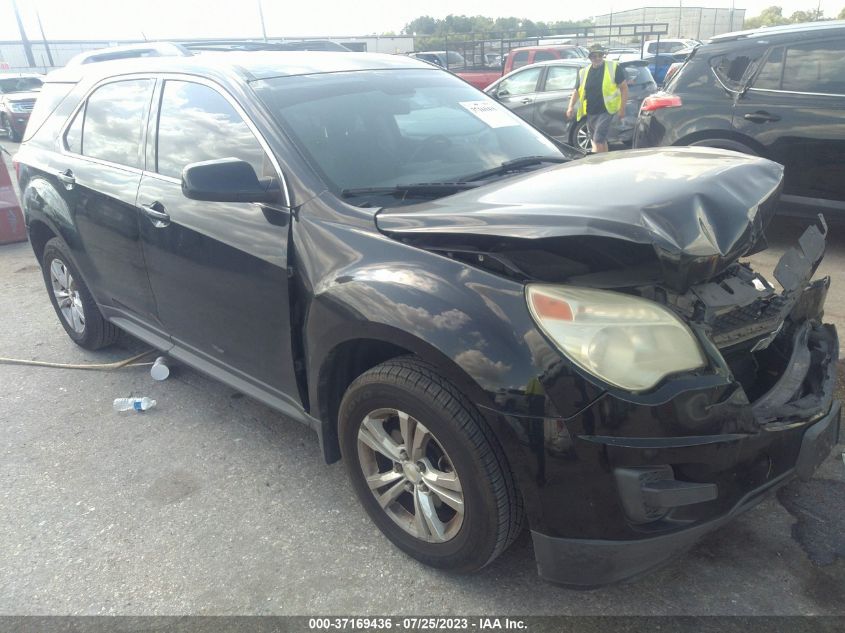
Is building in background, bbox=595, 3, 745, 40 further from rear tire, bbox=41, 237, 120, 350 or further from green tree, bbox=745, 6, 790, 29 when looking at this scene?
rear tire, bbox=41, 237, 120, 350

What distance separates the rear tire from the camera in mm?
4336

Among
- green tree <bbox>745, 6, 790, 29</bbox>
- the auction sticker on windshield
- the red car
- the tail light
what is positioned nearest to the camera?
the auction sticker on windshield

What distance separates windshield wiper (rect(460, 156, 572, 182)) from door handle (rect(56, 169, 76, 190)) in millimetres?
2379

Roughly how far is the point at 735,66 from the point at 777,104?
21.5 inches

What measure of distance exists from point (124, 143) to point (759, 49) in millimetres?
5008

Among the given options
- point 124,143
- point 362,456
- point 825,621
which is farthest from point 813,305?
point 124,143

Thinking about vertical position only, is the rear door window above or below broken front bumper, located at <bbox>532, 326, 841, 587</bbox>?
above

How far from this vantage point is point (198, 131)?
3.13 metres

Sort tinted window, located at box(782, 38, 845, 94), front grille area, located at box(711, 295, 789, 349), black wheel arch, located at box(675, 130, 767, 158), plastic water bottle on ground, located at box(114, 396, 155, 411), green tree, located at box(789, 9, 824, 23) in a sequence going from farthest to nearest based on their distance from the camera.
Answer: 1. green tree, located at box(789, 9, 824, 23)
2. black wheel arch, located at box(675, 130, 767, 158)
3. tinted window, located at box(782, 38, 845, 94)
4. plastic water bottle on ground, located at box(114, 396, 155, 411)
5. front grille area, located at box(711, 295, 789, 349)

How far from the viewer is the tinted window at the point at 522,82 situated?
11430mm

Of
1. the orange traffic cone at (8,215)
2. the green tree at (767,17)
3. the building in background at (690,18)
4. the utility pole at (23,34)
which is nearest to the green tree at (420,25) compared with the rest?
the building in background at (690,18)

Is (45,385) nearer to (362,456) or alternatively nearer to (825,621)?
(362,456)

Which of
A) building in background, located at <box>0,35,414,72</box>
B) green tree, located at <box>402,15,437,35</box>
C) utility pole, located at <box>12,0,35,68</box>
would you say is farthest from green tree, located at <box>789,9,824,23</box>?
utility pole, located at <box>12,0,35,68</box>

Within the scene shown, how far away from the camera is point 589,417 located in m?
1.88
